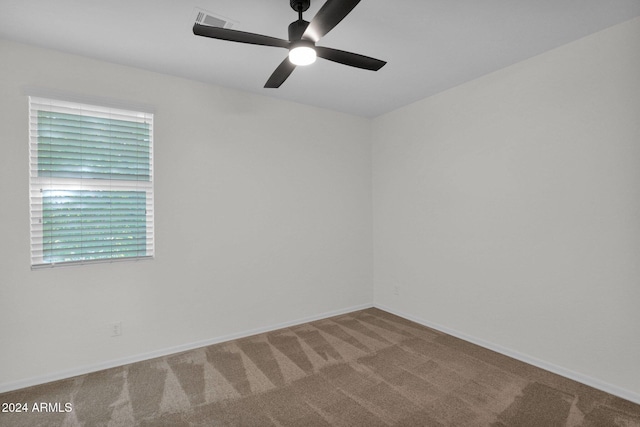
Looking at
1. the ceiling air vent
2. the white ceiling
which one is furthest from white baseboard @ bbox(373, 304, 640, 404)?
the ceiling air vent

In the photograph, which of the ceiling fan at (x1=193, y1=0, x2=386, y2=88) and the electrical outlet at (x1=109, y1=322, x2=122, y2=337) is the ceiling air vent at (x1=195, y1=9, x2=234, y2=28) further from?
the electrical outlet at (x1=109, y1=322, x2=122, y2=337)

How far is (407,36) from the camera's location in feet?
7.66

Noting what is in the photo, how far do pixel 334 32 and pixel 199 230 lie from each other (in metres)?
2.14

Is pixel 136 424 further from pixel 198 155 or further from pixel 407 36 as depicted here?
pixel 407 36

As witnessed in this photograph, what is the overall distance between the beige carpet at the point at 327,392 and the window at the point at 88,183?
3.41 ft

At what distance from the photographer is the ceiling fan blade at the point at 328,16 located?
1.46 meters

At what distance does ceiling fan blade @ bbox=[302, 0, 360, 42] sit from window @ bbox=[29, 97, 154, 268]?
1917 mm

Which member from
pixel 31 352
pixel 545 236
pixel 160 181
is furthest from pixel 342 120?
pixel 31 352

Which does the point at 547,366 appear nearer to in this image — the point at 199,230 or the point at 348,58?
the point at 348,58

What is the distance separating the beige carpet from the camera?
6.71 ft

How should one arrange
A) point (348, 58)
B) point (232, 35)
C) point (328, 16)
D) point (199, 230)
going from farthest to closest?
1. point (199, 230)
2. point (348, 58)
3. point (232, 35)
4. point (328, 16)

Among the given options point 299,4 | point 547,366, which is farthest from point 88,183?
point 547,366

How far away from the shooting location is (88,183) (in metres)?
2.64

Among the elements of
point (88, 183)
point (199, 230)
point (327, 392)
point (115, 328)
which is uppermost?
point (88, 183)
